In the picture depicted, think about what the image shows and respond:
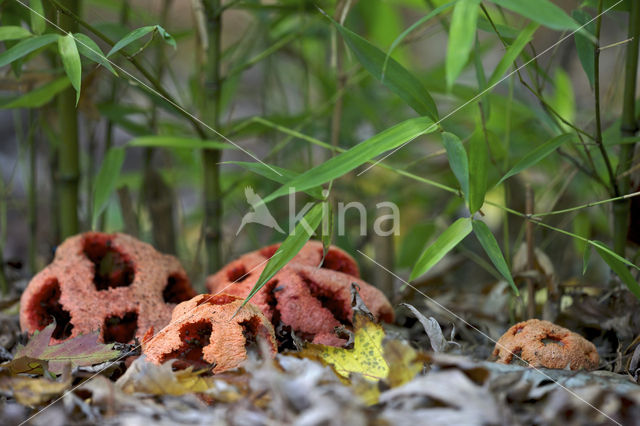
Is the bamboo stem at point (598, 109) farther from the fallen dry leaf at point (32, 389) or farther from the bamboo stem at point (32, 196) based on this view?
the bamboo stem at point (32, 196)

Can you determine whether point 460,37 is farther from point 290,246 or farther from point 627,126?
point 627,126

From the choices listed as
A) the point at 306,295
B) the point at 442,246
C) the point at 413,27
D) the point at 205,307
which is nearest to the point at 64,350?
the point at 205,307

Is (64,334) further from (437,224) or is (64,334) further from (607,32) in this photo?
(607,32)

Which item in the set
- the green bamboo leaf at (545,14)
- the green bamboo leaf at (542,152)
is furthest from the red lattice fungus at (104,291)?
the green bamboo leaf at (545,14)

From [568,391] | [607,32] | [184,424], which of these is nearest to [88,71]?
[184,424]

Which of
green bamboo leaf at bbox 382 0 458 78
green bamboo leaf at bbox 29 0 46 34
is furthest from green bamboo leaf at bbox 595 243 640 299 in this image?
green bamboo leaf at bbox 29 0 46 34

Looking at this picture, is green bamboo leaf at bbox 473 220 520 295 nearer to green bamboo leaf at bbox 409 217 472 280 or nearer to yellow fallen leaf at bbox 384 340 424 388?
green bamboo leaf at bbox 409 217 472 280
